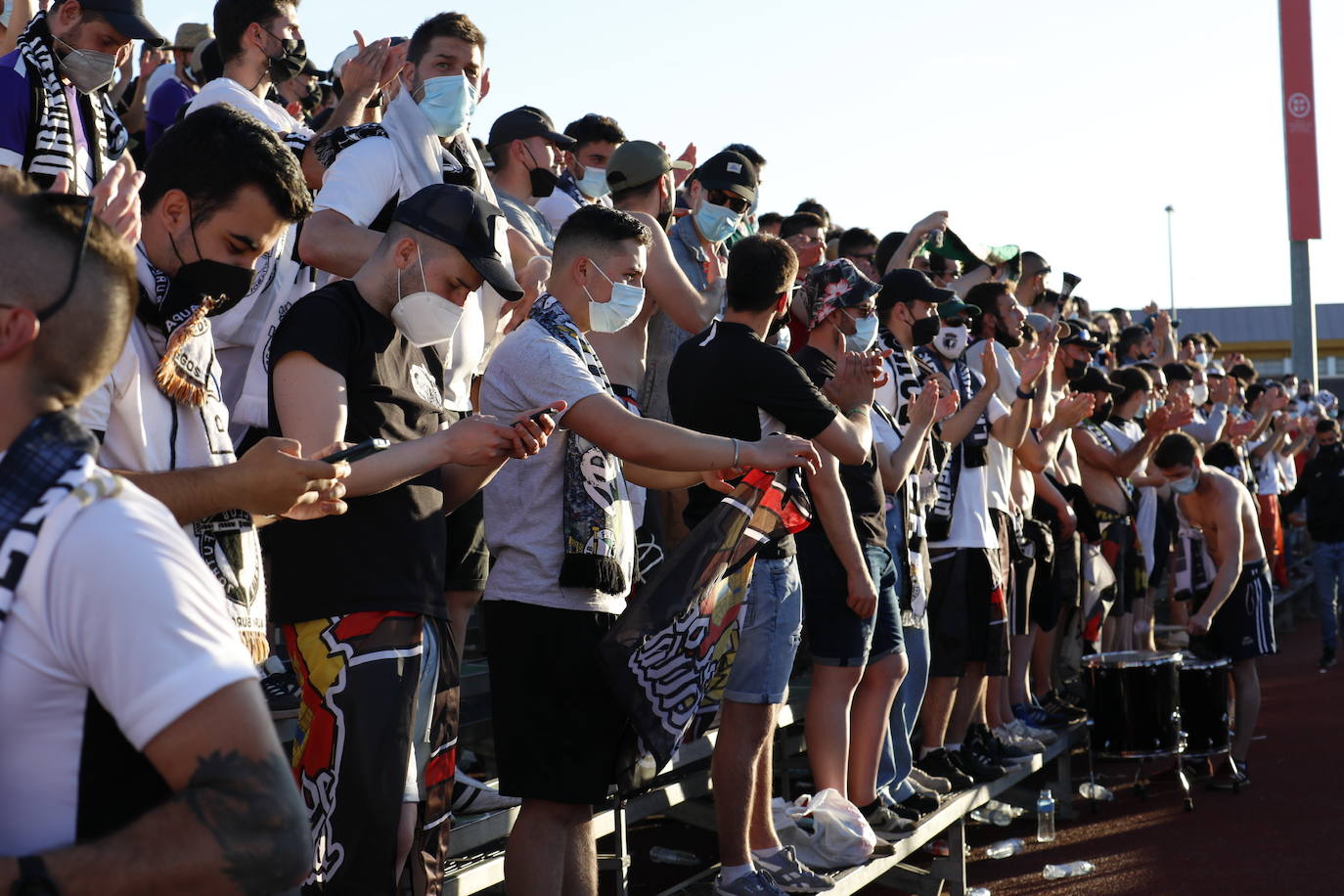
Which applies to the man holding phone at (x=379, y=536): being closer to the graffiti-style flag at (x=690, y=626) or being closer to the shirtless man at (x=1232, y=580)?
the graffiti-style flag at (x=690, y=626)

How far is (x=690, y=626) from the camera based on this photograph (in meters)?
4.21

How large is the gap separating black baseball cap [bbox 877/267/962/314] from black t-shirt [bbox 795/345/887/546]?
43.0 inches

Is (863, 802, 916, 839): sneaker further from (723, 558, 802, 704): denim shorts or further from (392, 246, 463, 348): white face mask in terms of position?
(392, 246, 463, 348): white face mask

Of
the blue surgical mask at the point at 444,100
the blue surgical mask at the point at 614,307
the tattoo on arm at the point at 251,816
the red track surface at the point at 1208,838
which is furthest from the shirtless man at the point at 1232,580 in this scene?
the tattoo on arm at the point at 251,816

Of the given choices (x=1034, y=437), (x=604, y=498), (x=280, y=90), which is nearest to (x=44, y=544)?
(x=604, y=498)

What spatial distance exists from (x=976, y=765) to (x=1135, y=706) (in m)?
2.04

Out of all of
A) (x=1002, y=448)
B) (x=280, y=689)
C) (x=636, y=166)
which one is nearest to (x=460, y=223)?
(x=280, y=689)

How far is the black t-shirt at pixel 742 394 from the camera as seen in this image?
4.93 meters

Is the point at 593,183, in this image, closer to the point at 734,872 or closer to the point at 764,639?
the point at 764,639

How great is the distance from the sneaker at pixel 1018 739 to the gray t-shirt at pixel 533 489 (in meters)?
4.74

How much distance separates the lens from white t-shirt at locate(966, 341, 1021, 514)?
7.95 metres

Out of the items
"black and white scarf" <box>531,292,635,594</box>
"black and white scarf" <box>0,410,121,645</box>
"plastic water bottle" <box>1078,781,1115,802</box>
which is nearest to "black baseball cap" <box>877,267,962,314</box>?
"black and white scarf" <box>531,292,635,594</box>

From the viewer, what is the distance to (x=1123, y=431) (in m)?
11.3

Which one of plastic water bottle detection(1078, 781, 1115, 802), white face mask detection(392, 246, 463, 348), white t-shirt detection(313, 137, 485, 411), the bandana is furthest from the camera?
plastic water bottle detection(1078, 781, 1115, 802)
